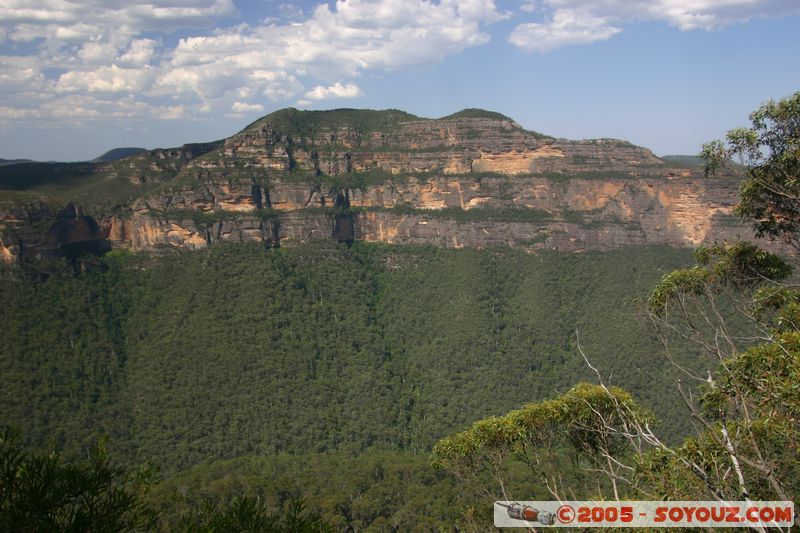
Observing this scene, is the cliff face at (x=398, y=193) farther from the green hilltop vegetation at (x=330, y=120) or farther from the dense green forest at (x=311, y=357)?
the dense green forest at (x=311, y=357)

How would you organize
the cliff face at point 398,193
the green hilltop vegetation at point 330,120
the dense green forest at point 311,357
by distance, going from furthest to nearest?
the green hilltop vegetation at point 330,120, the cliff face at point 398,193, the dense green forest at point 311,357

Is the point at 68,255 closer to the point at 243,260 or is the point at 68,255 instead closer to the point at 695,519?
the point at 243,260

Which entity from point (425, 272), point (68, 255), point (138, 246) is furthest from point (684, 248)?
point (68, 255)

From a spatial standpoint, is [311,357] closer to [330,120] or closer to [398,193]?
[398,193]

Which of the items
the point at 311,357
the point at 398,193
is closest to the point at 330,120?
the point at 398,193

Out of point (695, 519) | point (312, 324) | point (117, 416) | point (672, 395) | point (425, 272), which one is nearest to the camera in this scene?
point (695, 519)

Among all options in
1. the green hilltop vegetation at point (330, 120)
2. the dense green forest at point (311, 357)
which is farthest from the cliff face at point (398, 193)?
the dense green forest at point (311, 357)
